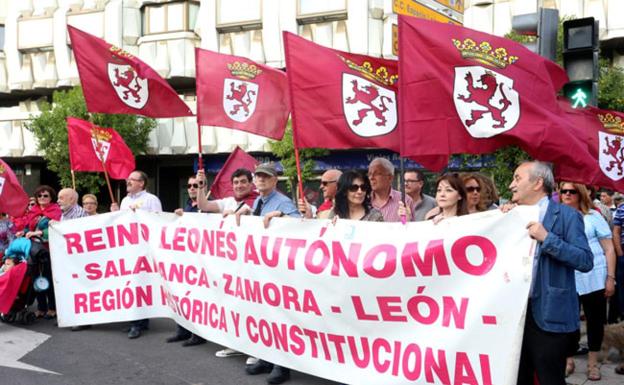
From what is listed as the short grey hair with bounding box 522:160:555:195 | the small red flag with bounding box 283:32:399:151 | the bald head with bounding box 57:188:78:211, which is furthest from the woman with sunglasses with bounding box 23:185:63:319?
the short grey hair with bounding box 522:160:555:195

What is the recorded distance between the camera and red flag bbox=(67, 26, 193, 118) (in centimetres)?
703

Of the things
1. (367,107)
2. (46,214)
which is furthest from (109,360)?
(367,107)

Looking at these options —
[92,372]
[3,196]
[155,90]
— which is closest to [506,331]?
[92,372]

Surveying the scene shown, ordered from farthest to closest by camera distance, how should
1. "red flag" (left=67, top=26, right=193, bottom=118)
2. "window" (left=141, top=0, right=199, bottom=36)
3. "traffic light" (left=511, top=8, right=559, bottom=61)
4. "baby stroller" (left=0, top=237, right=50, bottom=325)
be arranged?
"window" (left=141, top=0, right=199, bottom=36)
"baby stroller" (left=0, top=237, right=50, bottom=325)
"red flag" (left=67, top=26, right=193, bottom=118)
"traffic light" (left=511, top=8, right=559, bottom=61)

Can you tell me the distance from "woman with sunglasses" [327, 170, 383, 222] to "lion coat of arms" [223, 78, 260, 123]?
82.5 inches

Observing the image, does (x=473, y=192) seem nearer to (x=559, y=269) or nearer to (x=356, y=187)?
(x=356, y=187)

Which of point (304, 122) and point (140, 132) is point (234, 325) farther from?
point (140, 132)

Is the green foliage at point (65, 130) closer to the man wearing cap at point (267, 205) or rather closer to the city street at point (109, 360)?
the city street at point (109, 360)

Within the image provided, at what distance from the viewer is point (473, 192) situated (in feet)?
16.3

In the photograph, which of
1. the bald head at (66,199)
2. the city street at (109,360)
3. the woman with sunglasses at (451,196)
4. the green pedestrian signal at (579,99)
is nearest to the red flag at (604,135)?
the green pedestrian signal at (579,99)

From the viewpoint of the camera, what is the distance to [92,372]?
5469 millimetres

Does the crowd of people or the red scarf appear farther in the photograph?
the red scarf

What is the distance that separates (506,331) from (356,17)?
63.5 feet

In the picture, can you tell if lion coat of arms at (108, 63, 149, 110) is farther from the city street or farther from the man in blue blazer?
the man in blue blazer
